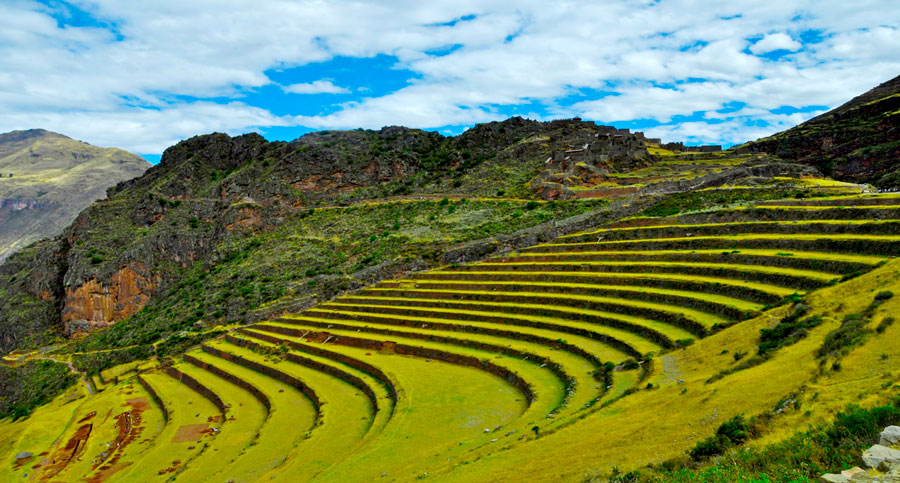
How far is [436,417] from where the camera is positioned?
49.4 feet

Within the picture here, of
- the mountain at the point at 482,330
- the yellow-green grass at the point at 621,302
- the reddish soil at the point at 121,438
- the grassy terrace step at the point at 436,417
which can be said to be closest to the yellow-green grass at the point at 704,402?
the mountain at the point at 482,330

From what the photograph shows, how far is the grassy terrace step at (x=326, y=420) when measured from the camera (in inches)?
548

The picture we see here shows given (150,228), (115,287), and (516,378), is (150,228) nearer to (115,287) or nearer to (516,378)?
(115,287)

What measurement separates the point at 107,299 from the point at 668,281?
5119cm

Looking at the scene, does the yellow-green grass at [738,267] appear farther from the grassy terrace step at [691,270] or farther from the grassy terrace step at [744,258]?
the grassy terrace step at [744,258]

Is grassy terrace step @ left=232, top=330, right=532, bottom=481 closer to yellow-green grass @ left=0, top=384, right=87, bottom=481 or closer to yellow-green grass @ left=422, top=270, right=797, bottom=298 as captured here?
yellow-green grass @ left=422, top=270, right=797, bottom=298

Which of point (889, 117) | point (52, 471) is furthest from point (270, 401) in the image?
point (889, 117)

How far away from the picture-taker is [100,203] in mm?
60625

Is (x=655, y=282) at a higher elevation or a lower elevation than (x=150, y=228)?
lower

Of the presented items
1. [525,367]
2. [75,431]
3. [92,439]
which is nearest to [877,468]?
[525,367]

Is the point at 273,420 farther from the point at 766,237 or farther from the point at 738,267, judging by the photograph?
the point at 766,237

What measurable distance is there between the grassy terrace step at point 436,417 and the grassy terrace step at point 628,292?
556cm

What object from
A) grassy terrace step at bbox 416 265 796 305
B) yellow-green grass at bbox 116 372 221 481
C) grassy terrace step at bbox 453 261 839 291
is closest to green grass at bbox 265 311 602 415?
grassy terrace step at bbox 416 265 796 305

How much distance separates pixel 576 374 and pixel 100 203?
6525 cm
